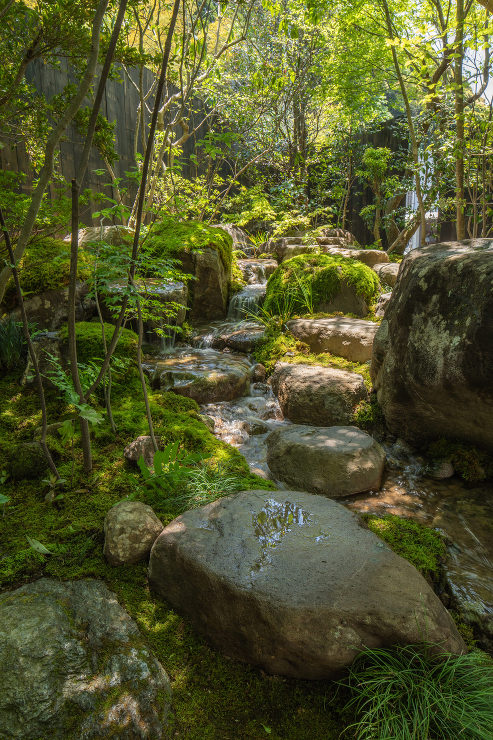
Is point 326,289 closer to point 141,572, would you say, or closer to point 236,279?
point 236,279

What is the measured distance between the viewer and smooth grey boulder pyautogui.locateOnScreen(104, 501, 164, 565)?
2068 mm

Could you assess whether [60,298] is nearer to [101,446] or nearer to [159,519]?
[101,446]

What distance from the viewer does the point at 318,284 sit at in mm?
6590

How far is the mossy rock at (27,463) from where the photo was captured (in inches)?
100.0

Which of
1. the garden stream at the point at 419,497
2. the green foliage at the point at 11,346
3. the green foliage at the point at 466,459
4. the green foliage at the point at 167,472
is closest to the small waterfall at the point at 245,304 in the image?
the garden stream at the point at 419,497

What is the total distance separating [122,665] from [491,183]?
676 cm

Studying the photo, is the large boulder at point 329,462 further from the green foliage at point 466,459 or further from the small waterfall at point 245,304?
the small waterfall at point 245,304

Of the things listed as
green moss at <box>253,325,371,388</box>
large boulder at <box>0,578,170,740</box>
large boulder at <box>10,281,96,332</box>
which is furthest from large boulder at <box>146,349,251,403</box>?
large boulder at <box>0,578,170,740</box>

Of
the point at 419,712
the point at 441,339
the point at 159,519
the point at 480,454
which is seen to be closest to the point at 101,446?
the point at 159,519

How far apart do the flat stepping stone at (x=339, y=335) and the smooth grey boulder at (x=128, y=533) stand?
3.72 meters

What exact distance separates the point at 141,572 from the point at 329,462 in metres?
1.74

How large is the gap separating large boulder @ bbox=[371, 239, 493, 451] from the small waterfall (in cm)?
339

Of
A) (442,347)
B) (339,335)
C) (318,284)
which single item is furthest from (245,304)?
(442,347)

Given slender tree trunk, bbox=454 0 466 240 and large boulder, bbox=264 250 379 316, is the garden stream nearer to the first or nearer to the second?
large boulder, bbox=264 250 379 316
